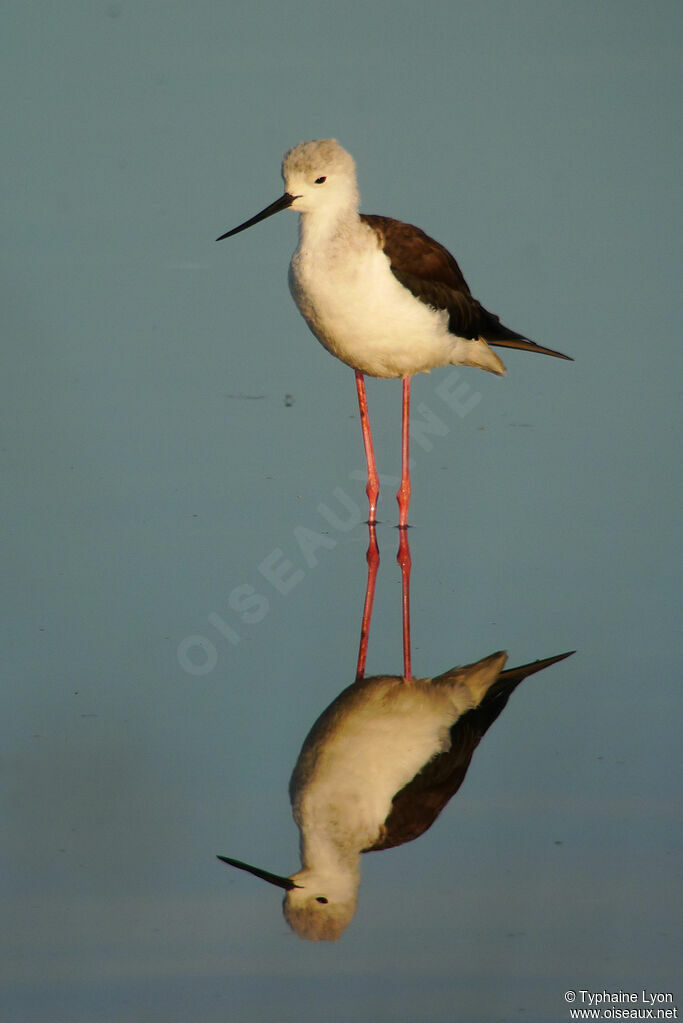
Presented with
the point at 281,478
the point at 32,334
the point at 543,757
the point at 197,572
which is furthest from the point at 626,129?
the point at 543,757

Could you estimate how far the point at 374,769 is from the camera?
386cm

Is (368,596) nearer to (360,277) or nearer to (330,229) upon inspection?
(360,277)

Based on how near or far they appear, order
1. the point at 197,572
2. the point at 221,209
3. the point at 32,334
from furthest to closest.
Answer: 1. the point at 221,209
2. the point at 32,334
3. the point at 197,572

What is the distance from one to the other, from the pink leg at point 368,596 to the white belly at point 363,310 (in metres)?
0.69

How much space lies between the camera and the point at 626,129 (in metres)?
10.6

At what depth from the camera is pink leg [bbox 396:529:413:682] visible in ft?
15.0

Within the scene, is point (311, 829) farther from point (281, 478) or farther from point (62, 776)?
point (281, 478)

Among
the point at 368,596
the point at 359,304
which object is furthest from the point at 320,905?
the point at 359,304

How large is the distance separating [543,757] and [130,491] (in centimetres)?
247

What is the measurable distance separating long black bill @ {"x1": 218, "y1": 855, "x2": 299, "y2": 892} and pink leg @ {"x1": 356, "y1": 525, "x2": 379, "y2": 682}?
1130 mm

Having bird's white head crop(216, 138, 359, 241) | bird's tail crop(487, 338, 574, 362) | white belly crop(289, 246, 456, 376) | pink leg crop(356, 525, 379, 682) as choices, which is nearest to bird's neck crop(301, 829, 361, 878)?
pink leg crop(356, 525, 379, 682)

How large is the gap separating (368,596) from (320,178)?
1638 mm

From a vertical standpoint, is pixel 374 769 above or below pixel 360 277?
below

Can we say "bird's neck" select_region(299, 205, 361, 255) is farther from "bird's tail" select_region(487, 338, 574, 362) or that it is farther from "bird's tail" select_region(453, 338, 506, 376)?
"bird's tail" select_region(487, 338, 574, 362)
